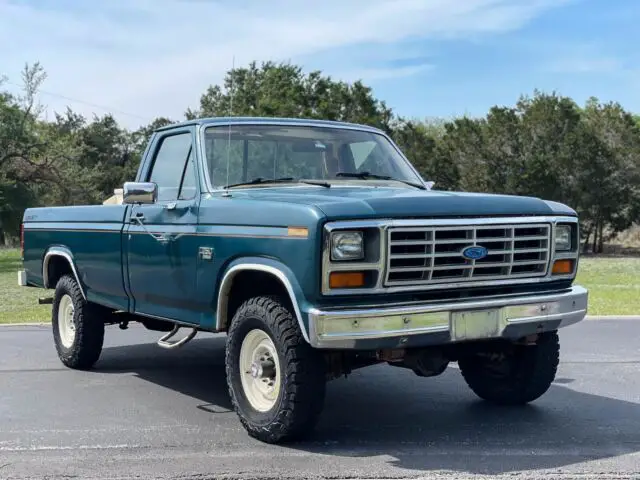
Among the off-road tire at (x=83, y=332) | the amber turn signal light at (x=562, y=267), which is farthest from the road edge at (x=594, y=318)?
the amber turn signal light at (x=562, y=267)

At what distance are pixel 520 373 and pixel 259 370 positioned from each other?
210 centimetres

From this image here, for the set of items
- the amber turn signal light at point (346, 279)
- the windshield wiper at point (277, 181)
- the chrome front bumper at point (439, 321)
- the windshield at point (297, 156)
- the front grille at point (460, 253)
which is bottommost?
the chrome front bumper at point (439, 321)

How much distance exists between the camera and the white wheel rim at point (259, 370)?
5.67 m

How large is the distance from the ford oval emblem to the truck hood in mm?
213

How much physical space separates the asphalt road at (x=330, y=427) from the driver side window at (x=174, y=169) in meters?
1.64

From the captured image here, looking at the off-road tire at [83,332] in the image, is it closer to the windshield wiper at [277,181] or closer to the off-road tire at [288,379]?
the windshield wiper at [277,181]

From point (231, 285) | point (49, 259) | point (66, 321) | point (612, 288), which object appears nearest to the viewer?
point (231, 285)

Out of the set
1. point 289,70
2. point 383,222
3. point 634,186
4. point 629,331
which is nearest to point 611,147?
point 634,186

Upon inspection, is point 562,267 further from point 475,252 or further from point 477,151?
point 477,151

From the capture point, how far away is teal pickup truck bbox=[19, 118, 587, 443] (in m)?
5.14

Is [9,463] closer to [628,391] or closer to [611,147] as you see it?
[628,391]

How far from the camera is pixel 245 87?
57.5m

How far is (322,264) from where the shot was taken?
16.6 feet

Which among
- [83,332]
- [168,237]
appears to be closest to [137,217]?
[168,237]
